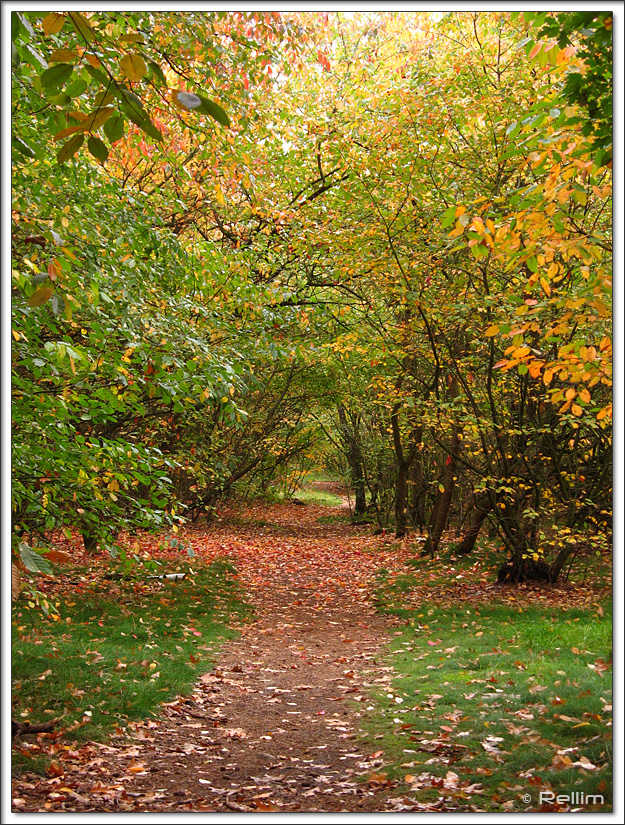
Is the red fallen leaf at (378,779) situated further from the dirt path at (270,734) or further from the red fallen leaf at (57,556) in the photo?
the red fallen leaf at (57,556)

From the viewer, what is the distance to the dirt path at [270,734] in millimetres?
4027

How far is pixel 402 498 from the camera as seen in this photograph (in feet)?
55.1

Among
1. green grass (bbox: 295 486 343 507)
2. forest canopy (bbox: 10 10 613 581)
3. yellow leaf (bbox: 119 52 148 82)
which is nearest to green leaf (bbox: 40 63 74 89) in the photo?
forest canopy (bbox: 10 10 613 581)

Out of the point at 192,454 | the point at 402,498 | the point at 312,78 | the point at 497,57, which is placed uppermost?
the point at 312,78

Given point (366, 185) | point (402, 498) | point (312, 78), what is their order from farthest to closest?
point (402, 498), point (312, 78), point (366, 185)

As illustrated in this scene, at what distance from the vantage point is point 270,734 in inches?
211

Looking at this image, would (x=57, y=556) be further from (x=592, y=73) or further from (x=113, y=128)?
(x=592, y=73)

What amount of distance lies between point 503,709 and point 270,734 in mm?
1961

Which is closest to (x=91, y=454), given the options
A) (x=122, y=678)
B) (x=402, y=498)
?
(x=122, y=678)

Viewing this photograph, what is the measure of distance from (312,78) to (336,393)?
8880mm

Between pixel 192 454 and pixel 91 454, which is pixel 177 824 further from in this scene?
pixel 192 454

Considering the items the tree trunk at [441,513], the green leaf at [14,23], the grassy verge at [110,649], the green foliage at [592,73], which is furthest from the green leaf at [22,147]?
the tree trunk at [441,513]

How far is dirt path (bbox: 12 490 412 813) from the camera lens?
4.03 meters

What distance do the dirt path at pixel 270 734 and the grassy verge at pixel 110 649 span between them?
10.1 inches
